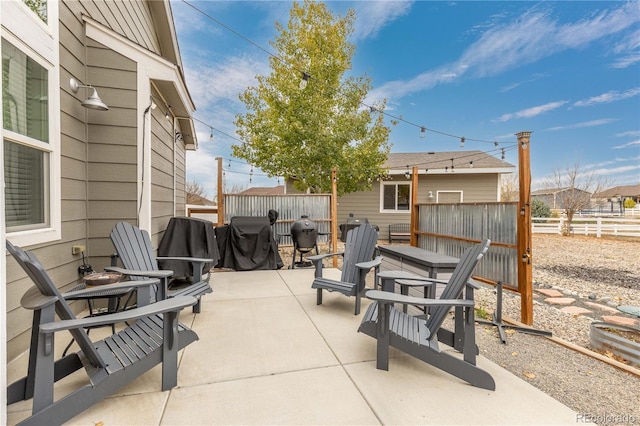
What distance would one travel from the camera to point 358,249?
359cm

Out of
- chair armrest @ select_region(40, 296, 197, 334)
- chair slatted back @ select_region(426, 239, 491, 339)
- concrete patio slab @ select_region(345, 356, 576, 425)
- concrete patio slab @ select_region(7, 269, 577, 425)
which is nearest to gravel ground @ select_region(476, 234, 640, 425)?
concrete patio slab @ select_region(345, 356, 576, 425)

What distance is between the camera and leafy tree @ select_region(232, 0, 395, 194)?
8375mm

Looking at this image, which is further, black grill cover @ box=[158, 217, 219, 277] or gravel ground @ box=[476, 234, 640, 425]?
black grill cover @ box=[158, 217, 219, 277]

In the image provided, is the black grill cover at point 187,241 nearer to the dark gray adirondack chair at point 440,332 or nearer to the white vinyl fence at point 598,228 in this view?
the dark gray adirondack chair at point 440,332

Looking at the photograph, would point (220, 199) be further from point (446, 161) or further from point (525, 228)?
point (446, 161)

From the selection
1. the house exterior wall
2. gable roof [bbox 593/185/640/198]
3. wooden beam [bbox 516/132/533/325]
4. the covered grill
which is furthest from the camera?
gable roof [bbox 593/185/640/198]

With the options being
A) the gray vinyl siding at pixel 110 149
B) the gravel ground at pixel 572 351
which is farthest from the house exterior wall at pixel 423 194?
the gray vinyl siding at pixel 110 149

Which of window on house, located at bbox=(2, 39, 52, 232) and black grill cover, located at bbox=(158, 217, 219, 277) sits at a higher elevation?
window on house, located at bbox=(2, 39, 52, 232)

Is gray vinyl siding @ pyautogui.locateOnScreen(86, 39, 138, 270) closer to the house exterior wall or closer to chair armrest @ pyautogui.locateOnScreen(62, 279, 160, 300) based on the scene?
chair armrest @ pyautogui.locateOnScreen(62, 279, 160, 300)

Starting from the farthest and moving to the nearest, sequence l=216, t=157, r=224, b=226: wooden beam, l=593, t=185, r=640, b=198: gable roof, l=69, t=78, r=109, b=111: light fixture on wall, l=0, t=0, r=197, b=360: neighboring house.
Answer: l=593, t=185, r=640, b=198: gable roof < l=216, t=157, r=224, b=226: wooden beam < l=69, t=78, r=109, b=111: light fixture on wall < l=0, t=0, r=197, b=360: neighboring house

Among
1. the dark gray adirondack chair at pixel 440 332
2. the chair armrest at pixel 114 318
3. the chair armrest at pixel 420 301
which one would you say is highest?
the chair armrest at pixel 114 318

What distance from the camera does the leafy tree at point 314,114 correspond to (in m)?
8.38

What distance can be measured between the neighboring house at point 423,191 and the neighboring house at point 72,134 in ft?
27.3

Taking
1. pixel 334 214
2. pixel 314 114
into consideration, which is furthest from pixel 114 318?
pixel 314 114
